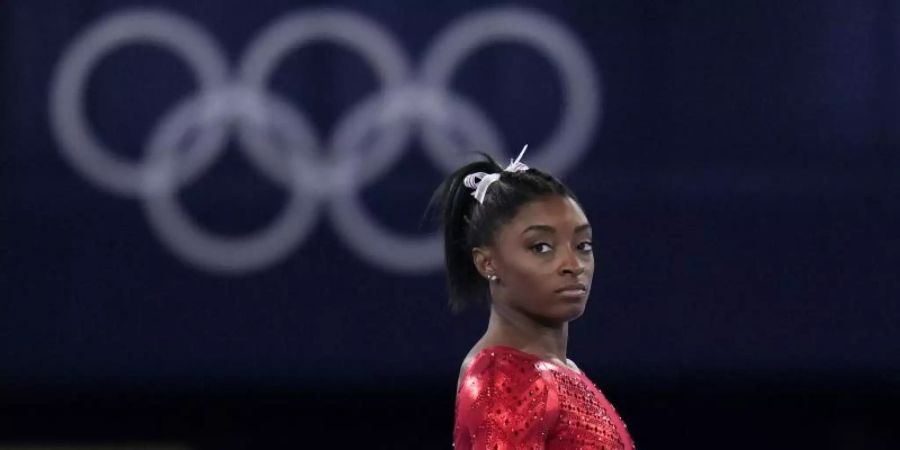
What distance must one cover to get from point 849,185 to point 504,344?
361cm

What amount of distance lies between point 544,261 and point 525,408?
0.29 meters

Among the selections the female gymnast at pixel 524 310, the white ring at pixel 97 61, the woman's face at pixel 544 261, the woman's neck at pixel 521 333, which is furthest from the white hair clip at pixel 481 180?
the white ring at pixel 97 61

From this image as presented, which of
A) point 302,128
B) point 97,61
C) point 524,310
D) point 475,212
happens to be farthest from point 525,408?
point 97,61

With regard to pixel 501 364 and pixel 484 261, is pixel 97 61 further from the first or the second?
pixel 501 364

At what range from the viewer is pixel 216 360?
6285 millimetres

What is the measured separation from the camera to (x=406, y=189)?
6340mm

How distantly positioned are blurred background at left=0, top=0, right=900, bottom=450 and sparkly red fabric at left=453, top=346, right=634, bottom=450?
332 centimetres

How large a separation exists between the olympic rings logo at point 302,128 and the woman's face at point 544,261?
3.36 meters

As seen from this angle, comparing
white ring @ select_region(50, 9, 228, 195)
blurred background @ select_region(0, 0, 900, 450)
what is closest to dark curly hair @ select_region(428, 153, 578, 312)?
blurred background @ select_region(0, 0, 900, 450)

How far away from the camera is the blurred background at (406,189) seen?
6.26 m

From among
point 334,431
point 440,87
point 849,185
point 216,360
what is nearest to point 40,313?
point 216,360

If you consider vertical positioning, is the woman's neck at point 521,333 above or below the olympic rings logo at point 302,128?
below

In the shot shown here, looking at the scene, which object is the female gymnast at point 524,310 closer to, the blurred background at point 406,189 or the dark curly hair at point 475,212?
the dark curly hair at point 475,212

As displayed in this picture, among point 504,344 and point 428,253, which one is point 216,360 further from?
point 504,344
